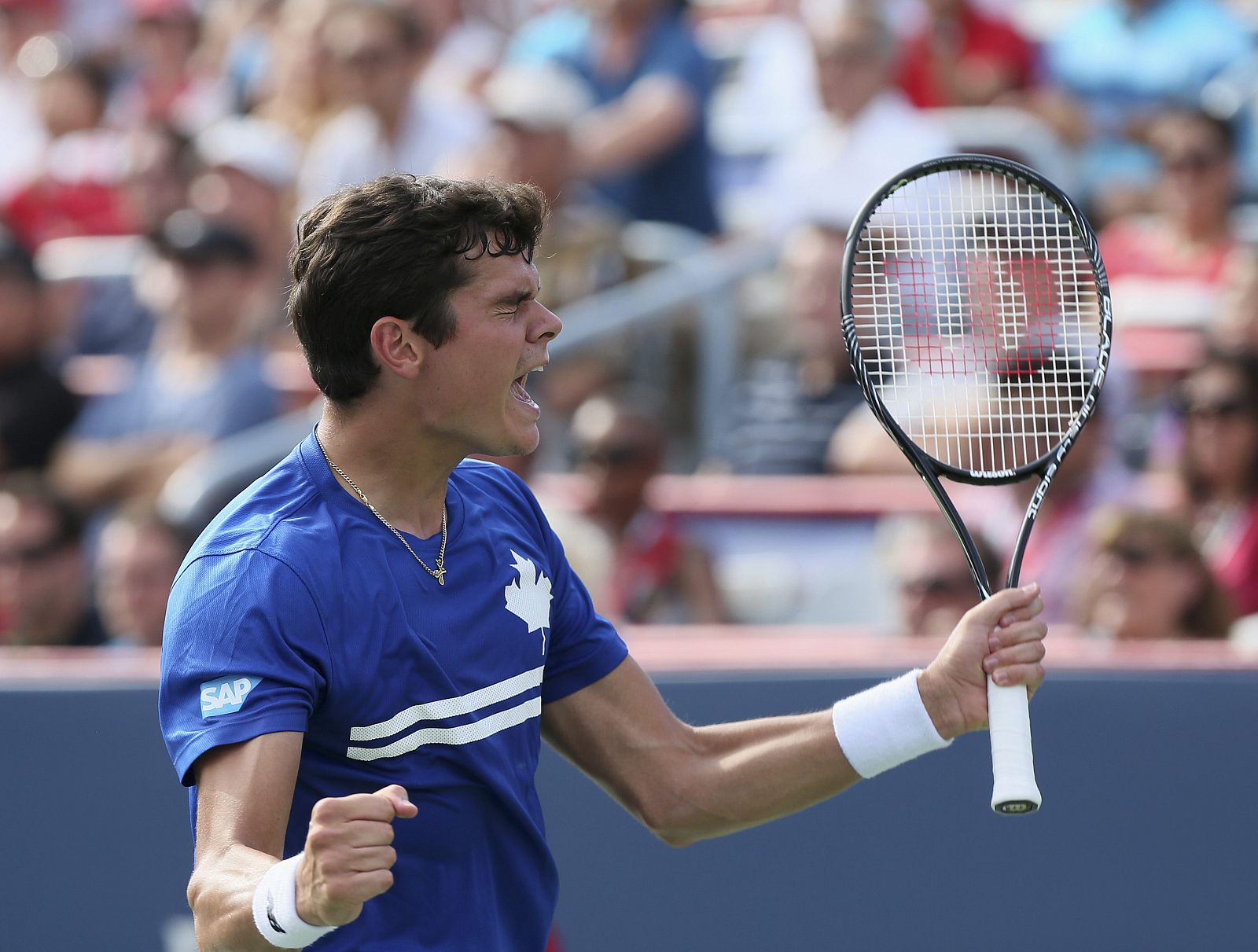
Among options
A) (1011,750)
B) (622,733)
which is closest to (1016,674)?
(1011,750)

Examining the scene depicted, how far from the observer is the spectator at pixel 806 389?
18.7 ft

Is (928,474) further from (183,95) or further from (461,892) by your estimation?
(183,95)

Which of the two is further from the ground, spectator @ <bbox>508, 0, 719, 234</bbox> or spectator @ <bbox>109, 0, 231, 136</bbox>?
spectator @ <bbox>109, 0, 231, 136</bbox>

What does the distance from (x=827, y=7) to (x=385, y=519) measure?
4.45 meters

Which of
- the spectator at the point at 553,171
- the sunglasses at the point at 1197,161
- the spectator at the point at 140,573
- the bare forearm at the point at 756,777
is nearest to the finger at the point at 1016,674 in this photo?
the bare forearm at the point at 756,777

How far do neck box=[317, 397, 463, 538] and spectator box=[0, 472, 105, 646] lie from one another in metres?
3.02

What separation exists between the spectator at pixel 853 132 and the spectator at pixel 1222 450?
5.19ft

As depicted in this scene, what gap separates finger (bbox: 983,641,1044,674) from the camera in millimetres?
2561

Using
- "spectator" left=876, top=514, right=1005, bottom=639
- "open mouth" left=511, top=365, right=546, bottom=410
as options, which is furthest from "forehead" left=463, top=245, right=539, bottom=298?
"spectator" left=876, top=514, right=1005, bottom=639

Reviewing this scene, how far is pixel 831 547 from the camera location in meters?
5.36

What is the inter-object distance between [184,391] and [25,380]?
27.0 inches

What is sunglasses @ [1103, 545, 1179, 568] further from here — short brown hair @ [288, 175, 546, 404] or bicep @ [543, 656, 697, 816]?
short brown hair @ [288, 175, 546, 404]

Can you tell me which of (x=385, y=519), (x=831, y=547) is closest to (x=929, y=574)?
(x=831, y=547)

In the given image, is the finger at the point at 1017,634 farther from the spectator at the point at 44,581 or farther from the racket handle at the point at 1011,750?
the spectator at the point at 44,581
